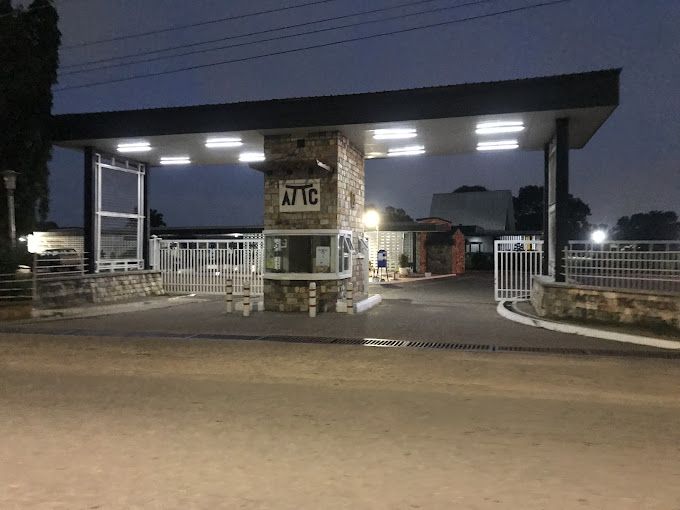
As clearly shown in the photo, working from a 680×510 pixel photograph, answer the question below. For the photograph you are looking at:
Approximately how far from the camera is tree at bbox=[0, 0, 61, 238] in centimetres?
2152

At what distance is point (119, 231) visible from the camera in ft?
68.5

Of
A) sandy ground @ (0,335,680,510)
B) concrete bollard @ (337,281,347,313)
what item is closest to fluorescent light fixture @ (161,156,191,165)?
concrete bollard @ (337,281,347,313)

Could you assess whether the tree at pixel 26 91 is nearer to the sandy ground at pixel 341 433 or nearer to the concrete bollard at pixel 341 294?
the concrete bollard at pixel 341 294

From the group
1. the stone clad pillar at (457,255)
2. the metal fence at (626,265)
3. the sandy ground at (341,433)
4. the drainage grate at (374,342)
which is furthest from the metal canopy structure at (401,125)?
the stone clad pillar at (457,255)

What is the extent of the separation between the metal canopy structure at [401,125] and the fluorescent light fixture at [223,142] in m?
0.03

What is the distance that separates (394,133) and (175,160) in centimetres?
916

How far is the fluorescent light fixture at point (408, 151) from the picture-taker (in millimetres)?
18406

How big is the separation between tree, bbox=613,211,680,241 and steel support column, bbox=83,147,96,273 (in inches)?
1781

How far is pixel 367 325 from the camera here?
44.3 feet

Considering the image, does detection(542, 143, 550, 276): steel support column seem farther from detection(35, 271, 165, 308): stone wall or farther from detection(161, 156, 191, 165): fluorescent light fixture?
detection(35, 271, 165, 308): stone wall

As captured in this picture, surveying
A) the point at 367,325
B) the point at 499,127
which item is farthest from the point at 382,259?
the point at 367,325

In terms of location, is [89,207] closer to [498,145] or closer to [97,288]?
[97,288]

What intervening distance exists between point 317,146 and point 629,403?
11.2m

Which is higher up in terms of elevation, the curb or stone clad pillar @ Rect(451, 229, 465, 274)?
stone clad pillar @ Rect(451, 229, 465, 274)
